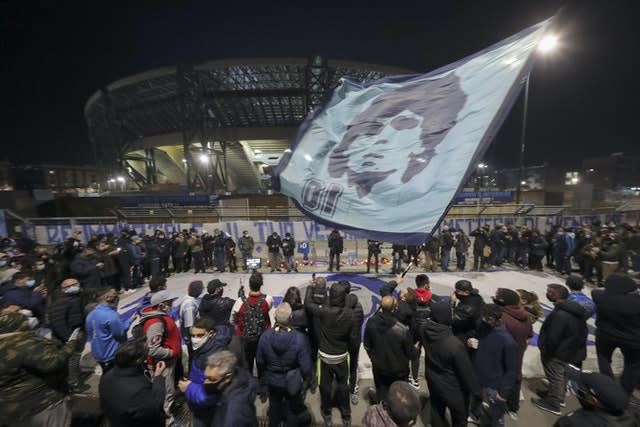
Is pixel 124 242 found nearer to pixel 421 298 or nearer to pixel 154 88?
pixel 421 298

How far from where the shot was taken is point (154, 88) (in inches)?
1610

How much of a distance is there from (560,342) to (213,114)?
1801 inches

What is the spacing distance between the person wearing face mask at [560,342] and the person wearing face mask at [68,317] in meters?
7.25

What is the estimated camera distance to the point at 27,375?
96.0 inches

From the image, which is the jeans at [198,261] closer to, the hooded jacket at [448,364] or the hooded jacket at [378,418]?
the hooded jacket at [448,364]

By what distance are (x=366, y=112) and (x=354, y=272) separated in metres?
7.17

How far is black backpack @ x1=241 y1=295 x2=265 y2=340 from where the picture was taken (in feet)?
12.4

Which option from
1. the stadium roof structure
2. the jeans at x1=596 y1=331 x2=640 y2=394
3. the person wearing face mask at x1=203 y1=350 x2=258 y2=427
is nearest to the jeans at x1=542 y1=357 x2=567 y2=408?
the jeans at x1=596 y1=331 x2=640 y2=394

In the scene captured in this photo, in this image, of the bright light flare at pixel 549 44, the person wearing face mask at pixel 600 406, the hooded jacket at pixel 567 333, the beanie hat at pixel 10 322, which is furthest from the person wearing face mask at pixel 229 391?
the bright light flare at pixel 549 44

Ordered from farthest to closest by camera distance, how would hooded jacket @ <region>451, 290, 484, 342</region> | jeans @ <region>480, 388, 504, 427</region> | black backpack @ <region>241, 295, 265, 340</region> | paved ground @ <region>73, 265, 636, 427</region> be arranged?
black backpack @ <region>241, 295, 265, 340</region>, paved ground @ <region>73, 265, 636, 427</region>, hooded jacket @ <region>451, 290, 484, 342</region>, jeans @ <region>480, 388, 504, 427</region>

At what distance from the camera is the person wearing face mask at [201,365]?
2232mm

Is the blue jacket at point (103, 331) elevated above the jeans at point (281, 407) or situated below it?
above

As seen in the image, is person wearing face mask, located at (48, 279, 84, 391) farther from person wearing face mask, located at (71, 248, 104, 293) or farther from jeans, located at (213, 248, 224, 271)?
jeans, located at (213, 248, 224, 271)

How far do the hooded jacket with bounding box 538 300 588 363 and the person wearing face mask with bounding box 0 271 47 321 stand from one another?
8540 millimetres
